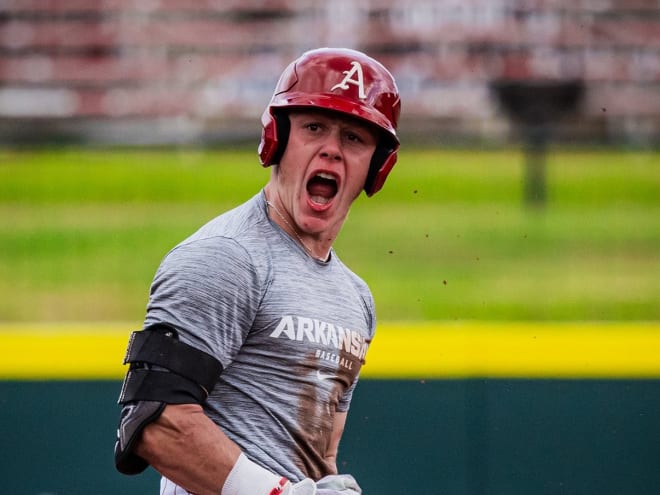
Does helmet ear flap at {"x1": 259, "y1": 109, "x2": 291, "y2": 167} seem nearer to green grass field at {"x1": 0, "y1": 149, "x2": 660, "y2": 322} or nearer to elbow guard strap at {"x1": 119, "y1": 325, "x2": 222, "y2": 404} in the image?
elbow guard strap at {"x1": 119, "y1": 325, "x2": 222, "y2": 404}

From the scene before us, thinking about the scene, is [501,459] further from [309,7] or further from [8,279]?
[309,7]

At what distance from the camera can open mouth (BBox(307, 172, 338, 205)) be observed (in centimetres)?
217

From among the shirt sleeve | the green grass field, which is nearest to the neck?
the shirt sleeve

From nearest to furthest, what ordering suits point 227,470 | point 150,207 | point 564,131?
point 227,470 → point 564,131 → point 150,207

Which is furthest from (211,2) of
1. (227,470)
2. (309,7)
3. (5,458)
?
(227,470)

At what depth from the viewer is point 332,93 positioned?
2.12m

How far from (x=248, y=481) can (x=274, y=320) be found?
310 millimetres

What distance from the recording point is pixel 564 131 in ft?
15.4

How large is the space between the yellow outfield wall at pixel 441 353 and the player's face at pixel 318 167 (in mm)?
1742

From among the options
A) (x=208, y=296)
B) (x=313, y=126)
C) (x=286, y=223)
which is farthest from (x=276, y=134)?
(x=208, y=296)

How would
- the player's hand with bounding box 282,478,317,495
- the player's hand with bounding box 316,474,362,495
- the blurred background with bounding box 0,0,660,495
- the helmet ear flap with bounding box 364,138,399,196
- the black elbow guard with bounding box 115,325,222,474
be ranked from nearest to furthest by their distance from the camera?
1. the black elbow guard with bounding box 115,325,222,474
2. the player's hand with bounding box 282,478,317,495
3. the player's hand with bounding box 316,474,362,495
4. the helmet ear flap with bounding box 364,138,399,196
5. the blurred background with bounding box 0,0,660,495

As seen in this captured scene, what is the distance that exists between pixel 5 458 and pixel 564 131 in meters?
2.78

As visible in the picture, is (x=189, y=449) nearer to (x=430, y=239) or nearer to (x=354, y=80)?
(x=354, y=80)

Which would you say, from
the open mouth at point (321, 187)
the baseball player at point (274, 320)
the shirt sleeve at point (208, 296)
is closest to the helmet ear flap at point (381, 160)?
the baseball player at point (274, 320)
